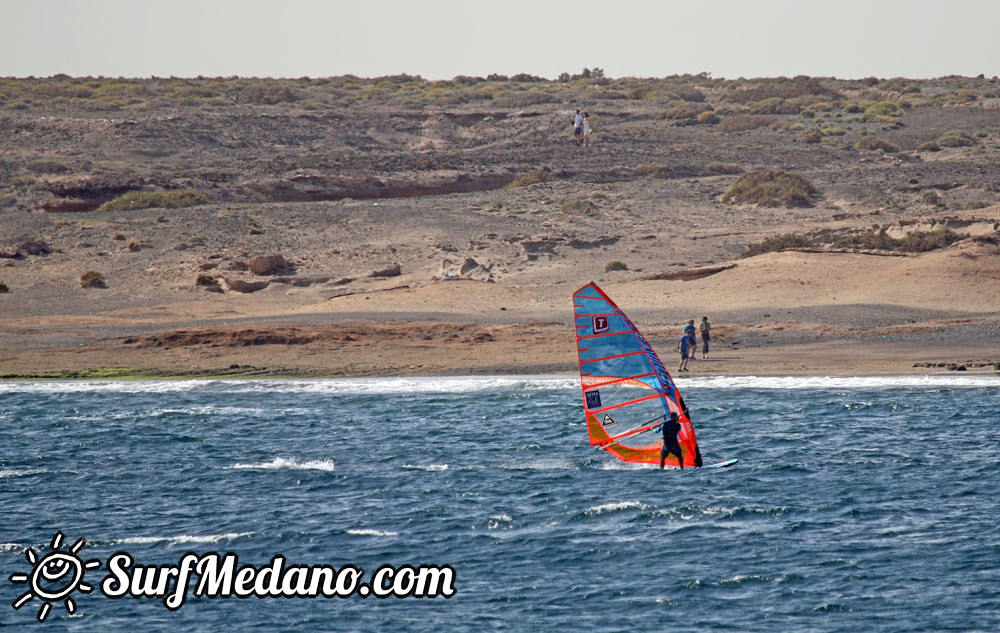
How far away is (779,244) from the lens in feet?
137

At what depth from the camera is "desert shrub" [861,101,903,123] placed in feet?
240

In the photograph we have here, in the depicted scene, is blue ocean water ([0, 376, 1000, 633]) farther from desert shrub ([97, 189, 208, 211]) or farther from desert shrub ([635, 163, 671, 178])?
desert shrub ([635, 163, 671, 178])

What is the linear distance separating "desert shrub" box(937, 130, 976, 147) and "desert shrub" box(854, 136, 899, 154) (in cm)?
255

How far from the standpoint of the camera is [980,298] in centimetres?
3544

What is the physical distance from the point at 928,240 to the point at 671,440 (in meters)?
23.5

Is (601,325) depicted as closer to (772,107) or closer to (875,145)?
(875,145)

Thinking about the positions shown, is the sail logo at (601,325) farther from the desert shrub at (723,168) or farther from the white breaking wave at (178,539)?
the desert shrub at (723,168)

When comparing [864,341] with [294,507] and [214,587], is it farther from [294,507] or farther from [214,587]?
[214,587]

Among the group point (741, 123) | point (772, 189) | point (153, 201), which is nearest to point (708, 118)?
point (741, 123)

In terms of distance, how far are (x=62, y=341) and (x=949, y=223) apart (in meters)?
31.2

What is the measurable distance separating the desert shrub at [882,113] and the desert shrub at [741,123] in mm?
6211

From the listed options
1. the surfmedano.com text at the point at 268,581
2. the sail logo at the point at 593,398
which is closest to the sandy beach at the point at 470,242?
the sail logo at the point at 593,398

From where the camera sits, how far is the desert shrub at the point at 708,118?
249 feet

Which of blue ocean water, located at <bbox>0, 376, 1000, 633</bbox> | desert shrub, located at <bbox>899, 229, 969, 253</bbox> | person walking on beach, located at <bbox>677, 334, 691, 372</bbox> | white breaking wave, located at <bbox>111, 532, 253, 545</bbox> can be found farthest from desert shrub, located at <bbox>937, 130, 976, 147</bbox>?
white breaking wave, located at <bbox>111, 532, 253, 545</bbox>
